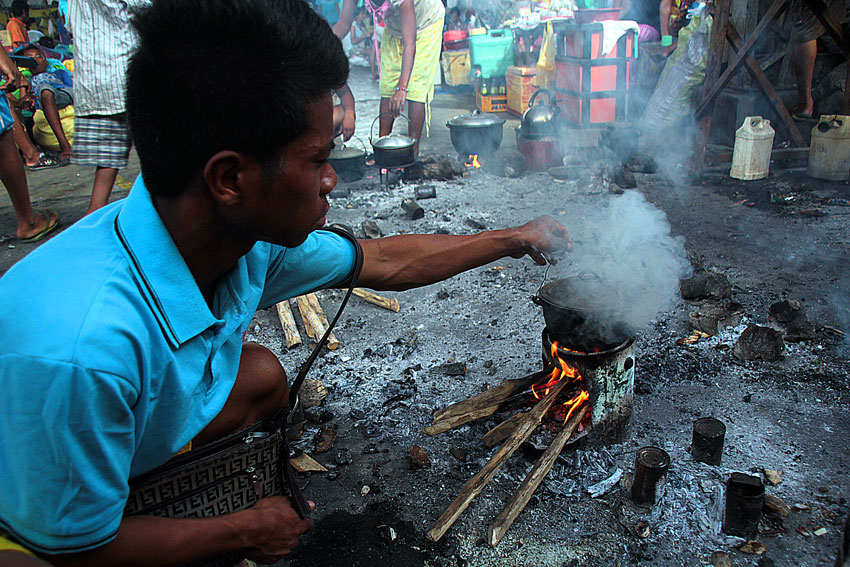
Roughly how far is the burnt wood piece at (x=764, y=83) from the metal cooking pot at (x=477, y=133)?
2899 millimetres

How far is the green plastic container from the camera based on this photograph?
1217 cm

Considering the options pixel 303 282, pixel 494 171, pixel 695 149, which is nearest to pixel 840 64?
pixel 695 149

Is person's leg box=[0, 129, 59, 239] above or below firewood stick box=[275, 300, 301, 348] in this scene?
above

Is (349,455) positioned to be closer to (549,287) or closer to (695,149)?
(549,287)

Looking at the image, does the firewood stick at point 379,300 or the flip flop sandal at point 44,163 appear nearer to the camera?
the firewood stick at point 379,300

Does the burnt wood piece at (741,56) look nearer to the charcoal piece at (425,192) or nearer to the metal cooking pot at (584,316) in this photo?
the charcoal piece at (425,192)

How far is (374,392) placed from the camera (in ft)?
11.7

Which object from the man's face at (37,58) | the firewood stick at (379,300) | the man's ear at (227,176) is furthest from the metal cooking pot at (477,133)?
the man's face at (37,58)

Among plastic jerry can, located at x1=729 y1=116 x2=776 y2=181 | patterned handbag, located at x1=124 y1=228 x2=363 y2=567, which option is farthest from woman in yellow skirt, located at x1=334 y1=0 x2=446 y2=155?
patterned handbag, located at x1=124 y1=228 x2=363 y2=567

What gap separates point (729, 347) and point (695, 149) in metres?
4.30

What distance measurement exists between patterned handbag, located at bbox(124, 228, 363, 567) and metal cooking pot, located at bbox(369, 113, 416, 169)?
5481 mm

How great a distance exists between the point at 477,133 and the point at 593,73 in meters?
2.21

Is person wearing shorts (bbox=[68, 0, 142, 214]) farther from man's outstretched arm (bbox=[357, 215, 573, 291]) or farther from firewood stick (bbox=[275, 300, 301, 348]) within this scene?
man's outstretched arm (bbox=[357, 215, 573, 291])

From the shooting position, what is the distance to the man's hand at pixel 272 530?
1.81 meters
